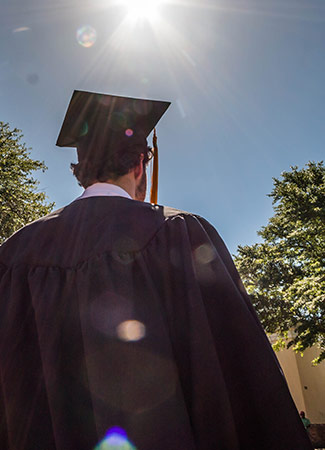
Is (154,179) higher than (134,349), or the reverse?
(154,179)

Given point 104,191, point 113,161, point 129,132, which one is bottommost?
point 104,191

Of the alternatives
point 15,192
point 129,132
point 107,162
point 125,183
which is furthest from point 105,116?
point 15,192

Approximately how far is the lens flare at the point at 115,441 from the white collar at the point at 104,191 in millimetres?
985

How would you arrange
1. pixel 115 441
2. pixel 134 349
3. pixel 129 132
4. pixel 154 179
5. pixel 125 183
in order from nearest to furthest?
1. pixel 115 441
2. pixel 134 349
3. pixel 125 183
4. pixel 129 132
5. pixel 154 179

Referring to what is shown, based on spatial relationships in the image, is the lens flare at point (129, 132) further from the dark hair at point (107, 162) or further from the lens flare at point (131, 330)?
the lens flare at point (131, 330)

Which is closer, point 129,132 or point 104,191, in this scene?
point 104,191

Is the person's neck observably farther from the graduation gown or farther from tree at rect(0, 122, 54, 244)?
tree at rect(0, 122, 54, 244)

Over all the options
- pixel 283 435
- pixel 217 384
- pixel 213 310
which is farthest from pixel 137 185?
pixel 283 435

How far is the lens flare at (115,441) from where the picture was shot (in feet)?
2.72

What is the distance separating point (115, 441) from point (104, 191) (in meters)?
1.07

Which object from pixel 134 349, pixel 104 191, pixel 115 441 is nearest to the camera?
pixel 115 441

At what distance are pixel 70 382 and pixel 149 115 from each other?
187 cm

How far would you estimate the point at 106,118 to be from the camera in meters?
2.10

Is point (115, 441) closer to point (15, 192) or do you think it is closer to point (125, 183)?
point (125, 183)
